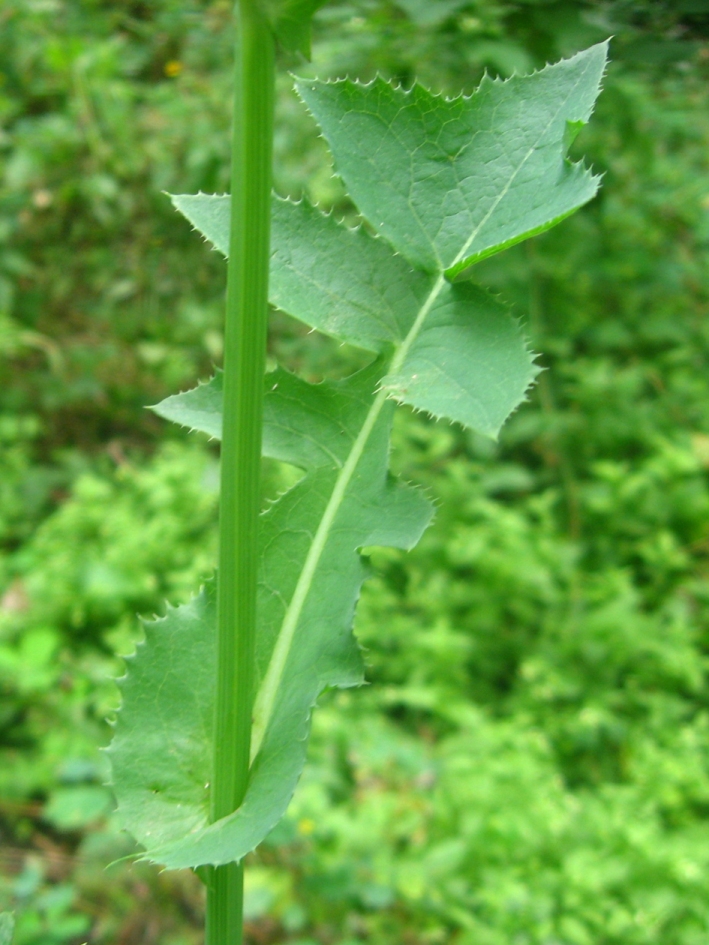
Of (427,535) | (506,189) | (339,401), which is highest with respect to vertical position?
(506,189)

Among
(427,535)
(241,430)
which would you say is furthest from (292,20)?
(427,535)

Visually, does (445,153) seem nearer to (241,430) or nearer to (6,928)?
(241,430)

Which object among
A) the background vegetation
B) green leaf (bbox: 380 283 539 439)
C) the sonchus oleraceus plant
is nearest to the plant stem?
the sonchus oleraceus plant

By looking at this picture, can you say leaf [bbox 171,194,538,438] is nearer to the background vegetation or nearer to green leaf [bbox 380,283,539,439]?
green leaf [bbox 380,283,539,439]

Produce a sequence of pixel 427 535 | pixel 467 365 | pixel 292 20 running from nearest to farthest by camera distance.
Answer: pixel 292 20
pixel 467 365
pixel 427 535

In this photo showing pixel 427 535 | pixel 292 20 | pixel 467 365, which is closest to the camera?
pixel 292 20

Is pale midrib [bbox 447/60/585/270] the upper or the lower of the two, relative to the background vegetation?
upper

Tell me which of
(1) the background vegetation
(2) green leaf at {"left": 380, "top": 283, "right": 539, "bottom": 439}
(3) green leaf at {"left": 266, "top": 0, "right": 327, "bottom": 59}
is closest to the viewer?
(3) green leaf at {"left": 266, "top": 0, "right": 327, "bottom": 59}

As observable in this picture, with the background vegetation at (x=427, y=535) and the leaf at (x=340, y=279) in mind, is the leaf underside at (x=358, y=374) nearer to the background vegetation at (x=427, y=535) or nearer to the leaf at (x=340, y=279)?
the leaf at (x=340, y=279)
